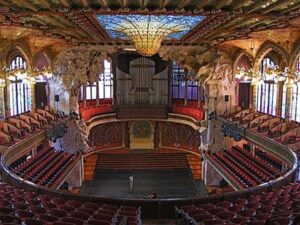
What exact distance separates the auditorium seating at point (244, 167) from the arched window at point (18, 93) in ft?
35.7

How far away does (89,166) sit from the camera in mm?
22891

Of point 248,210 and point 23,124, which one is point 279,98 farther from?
point 248,210

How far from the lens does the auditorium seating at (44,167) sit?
44.3 ft

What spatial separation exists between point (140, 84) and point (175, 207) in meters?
16.5

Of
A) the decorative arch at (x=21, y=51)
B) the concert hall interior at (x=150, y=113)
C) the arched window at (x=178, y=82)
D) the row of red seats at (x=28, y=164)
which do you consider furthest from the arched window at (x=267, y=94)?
the decorative arch at (x=21, y=51)

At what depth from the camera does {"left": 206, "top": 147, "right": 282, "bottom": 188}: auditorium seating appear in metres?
14.1

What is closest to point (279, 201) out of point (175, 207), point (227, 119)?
point (175, 207)

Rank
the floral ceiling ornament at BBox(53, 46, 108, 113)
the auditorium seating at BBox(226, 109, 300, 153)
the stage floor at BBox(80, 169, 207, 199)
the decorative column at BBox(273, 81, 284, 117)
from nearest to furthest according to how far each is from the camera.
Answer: the auditorium seating at BBox(226, 109, 300, 153)
the stage floor at BBox(80, 169, 207, 199)
the decorative column at BBox(273, 81, 284, 117)
the floral ceiling ornament at BBox(53, 46, 108, 113)

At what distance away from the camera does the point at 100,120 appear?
2381 centimetres

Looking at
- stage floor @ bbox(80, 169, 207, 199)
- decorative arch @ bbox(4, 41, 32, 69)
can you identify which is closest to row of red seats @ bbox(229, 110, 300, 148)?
stage floor @ bbox(80, 169, 207, 199)

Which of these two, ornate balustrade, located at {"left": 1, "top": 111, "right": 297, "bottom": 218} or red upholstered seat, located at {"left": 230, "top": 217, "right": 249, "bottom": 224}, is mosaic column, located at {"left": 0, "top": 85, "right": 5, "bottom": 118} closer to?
ornate balustrade, located at {"left": 1, "top": 111, "right": 297, "bottom": 218}

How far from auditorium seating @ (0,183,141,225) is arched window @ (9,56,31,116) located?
12.5 meters

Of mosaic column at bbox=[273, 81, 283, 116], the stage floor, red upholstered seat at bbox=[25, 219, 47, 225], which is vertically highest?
mosaic column at bbox=[273, 81, 283, 116]

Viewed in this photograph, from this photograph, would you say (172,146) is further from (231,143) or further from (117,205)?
(117,205)
